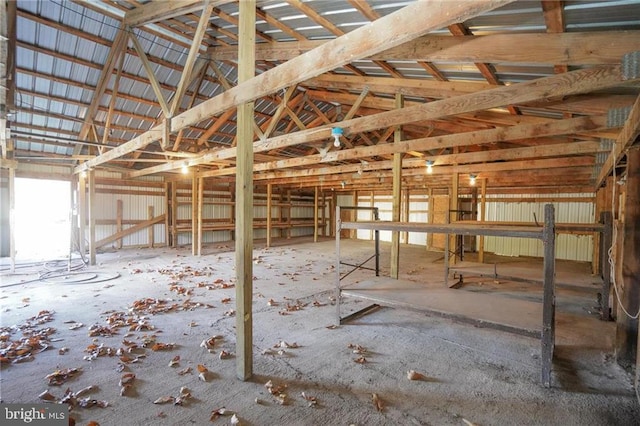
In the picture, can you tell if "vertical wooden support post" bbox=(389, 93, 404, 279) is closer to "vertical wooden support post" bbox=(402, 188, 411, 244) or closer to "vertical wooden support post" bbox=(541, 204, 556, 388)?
"vertical wooden support post" bbox=(541, 204, 556, 388)

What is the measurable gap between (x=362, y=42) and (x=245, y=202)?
66.1 inches

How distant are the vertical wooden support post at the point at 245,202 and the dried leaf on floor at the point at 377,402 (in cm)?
120

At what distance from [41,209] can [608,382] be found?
14486mm

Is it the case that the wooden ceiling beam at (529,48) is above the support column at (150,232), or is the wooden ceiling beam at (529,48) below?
above

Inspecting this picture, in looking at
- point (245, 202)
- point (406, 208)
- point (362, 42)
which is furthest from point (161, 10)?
point (406, 208)

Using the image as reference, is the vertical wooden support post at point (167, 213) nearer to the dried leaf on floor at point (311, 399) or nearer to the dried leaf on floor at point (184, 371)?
the dried leaf on floor at point (184, 371)

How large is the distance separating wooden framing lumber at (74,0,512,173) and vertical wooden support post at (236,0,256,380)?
0.25m

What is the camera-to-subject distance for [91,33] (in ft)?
19.4

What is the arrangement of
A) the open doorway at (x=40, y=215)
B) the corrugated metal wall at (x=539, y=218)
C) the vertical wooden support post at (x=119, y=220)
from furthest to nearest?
the vertical wooden support post at (x=119, y=220), the corrugated metal wall at (x=539, y=218), the open doorway at (x=40, y=215)

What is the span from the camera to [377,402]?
254 cm

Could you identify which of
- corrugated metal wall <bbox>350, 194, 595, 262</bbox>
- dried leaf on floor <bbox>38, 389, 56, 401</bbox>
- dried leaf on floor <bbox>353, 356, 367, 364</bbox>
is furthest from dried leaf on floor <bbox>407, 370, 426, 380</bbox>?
corrugated metal wall <bbox>350, 194, 595, 262</bbox>

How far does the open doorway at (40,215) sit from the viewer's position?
31.8ft

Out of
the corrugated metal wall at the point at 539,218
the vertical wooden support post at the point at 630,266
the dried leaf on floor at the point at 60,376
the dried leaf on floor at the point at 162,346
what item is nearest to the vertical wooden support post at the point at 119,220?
the dried leaf on floor at the point at 162,346

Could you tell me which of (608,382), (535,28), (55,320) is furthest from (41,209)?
(608,382)
